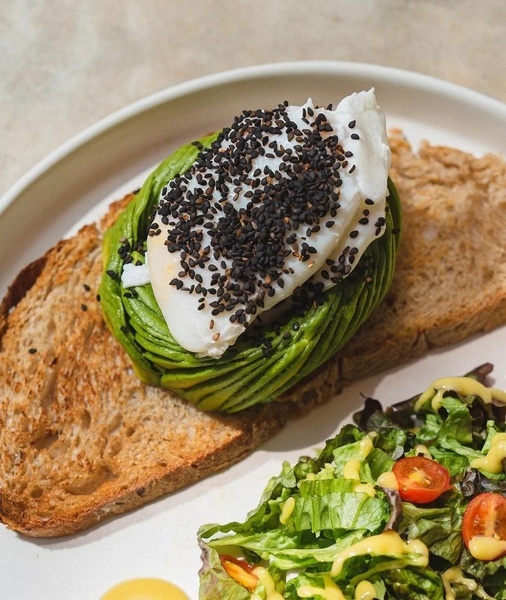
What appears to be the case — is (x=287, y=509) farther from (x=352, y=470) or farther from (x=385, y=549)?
(x=385, y=549)

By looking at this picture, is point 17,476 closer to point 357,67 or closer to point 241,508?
point 241,508

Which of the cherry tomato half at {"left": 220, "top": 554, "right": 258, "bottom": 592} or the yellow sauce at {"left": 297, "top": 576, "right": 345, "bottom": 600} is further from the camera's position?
the cherry tomato half at {"left": 220, "top": 554, "right": 258, "bottom": 592}

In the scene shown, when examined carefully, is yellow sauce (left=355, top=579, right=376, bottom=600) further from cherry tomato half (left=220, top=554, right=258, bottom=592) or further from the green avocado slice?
the green avocado slice

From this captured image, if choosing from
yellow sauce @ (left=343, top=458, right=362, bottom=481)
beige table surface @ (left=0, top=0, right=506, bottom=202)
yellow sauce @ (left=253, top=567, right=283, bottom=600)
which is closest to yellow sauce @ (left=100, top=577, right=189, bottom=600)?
yellow sauce @ (left=253, top=567, right=283, bottom=600)

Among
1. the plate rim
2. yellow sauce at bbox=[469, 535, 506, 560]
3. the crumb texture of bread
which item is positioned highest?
the plate rim

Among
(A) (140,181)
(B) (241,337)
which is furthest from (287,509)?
(A) (140,181)

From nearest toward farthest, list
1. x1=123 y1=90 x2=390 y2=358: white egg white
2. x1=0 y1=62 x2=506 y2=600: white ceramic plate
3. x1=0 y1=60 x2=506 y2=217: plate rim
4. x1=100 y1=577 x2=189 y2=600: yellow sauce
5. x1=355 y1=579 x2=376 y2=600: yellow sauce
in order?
x1=355 y1=579 x2=376 y2=600: yellow sauce → x1=123 y1=90 x2=390 y2=358: white egg white → x1=100 y1=577 x2=189 y2=600: yellow sauce → x1=0 y1=62 x2=506 y2=600: white ceramic plate → x1=0 y1=60 x2=506 y2=217: plate rim
